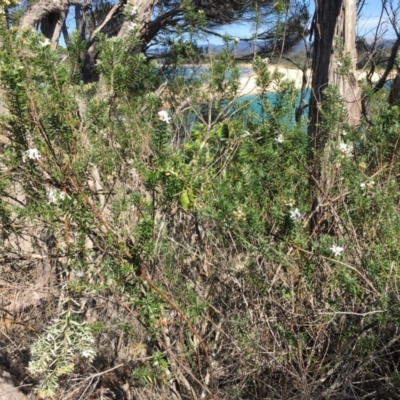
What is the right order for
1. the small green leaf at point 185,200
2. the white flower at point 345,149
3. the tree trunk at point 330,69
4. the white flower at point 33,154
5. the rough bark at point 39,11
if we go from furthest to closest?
1. the rough bark at point 39,11
2. the tree trunk at point 330,69
3. the white flower at point 345,149
4. the small green leaf at point 185,200
5. the white flower at point 33,154

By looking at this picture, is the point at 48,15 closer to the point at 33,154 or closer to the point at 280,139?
the point at 280,139

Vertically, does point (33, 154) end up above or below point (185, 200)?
above

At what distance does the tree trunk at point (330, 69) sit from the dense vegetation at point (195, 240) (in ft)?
0.19

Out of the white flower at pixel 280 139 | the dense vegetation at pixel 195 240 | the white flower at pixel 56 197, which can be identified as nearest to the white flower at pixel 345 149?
the dense vegetation at pixel 195 240

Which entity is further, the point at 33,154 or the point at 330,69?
the point at 330,69

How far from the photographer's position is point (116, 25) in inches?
349

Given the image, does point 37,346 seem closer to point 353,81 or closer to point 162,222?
point 162,222

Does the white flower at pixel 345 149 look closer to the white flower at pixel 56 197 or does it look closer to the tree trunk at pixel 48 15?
the white flower at pixel 56 197

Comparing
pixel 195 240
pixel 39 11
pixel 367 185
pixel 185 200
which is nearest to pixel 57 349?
pixel 185 200

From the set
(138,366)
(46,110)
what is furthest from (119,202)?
(138,366)

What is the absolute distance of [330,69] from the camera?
3.42 meters

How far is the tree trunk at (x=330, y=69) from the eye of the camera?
9.32 feet

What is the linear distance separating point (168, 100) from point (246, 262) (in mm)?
1652

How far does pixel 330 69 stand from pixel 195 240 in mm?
1387
